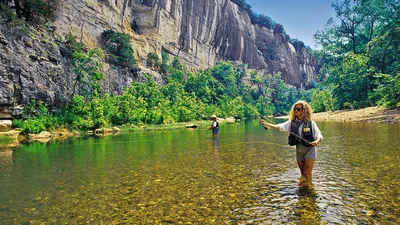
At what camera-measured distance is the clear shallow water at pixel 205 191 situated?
5.43m

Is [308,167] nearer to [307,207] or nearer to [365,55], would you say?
[307,207]

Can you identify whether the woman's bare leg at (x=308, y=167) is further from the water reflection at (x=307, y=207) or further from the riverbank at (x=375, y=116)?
the riverbank at (x=375, y=116)

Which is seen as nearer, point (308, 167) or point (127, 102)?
point (308, 167)

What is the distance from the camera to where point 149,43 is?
6347 centimetres

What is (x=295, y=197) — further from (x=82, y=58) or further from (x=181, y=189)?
(x=82, y=58)

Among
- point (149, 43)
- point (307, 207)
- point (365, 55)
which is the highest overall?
point (149, 43)

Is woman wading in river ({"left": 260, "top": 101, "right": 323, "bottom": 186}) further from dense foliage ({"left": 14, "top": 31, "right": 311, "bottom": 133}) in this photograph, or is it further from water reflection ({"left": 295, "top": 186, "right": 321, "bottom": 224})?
dense foliage ({"left": 14, "top": 31, "right": 311, "bottom": 133})

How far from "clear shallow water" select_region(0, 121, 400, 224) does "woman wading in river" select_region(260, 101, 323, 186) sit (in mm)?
501

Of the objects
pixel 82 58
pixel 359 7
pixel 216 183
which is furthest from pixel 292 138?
pixel 359 7

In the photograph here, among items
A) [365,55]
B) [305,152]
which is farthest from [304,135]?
[365,55]

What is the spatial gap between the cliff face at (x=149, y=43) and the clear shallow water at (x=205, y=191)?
20656 millimetres

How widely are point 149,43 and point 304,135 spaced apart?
60.1m

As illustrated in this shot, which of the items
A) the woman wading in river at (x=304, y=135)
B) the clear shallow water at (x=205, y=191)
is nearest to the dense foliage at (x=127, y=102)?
the woman wading in river at (x=304, y=135)

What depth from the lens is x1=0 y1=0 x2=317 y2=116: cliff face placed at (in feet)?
93.1
